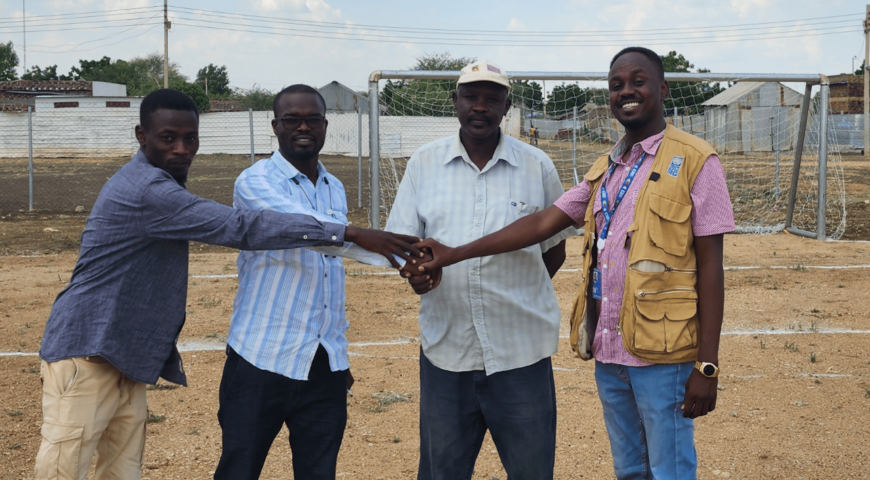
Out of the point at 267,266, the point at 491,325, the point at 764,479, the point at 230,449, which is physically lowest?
the point at 764,479

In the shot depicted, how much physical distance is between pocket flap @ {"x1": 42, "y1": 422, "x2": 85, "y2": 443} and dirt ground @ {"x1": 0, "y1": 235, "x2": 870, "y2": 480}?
Answer: 1.45 m

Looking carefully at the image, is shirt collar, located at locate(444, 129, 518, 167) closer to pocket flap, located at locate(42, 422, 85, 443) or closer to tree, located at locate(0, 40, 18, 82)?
pocket flap, located at locate(42, 422, 85, 443)

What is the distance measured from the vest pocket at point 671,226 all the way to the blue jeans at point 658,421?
432 mm

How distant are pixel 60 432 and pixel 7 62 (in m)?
75.3

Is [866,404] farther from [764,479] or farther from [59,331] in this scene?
[59,331]

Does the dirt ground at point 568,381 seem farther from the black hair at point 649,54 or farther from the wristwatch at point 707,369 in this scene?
the black hair at point 649,54

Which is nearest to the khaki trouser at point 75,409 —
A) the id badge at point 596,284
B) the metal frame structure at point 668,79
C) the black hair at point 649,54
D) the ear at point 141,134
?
the ear at point 141,134

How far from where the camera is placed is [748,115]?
2980 centimetres

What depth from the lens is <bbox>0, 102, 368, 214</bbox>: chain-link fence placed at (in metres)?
22.6

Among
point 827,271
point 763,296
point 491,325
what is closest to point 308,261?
point 491,325

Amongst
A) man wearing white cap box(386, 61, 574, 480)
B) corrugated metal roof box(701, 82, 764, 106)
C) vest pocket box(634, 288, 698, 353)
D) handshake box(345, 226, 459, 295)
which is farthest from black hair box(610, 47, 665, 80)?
corrugated metal roof box(701, 82, 764, 106)

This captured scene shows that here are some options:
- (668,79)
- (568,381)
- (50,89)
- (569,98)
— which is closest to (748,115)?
(569,98)

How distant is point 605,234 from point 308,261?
3.86 feet

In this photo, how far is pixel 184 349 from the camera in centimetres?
645
